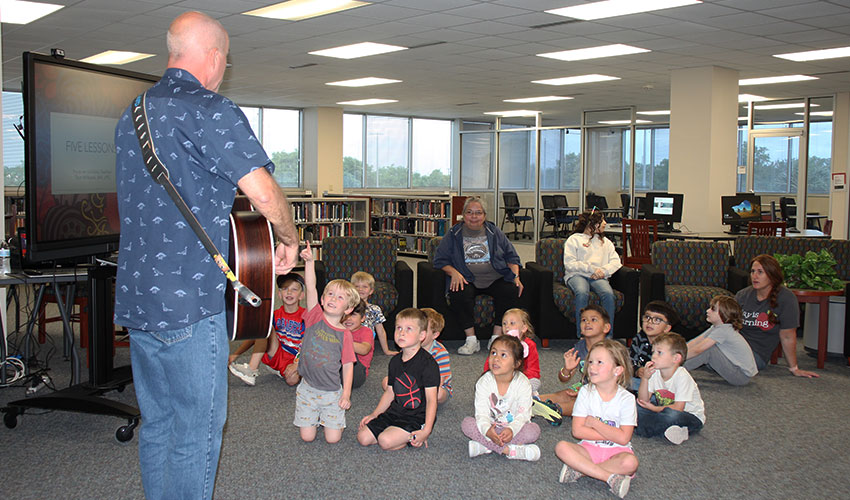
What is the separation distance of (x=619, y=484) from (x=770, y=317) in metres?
2.68

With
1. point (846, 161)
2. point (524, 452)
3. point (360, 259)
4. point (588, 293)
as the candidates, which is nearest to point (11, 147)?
point (360, 259)

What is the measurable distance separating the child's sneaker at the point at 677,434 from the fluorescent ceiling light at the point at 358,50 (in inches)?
227

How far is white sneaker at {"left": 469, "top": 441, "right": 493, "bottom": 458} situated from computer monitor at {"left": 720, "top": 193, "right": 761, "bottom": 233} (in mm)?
6644

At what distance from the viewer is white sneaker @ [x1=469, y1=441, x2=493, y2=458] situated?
353cm

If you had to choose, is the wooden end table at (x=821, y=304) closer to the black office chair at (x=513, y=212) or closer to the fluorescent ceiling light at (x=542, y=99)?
the fluorescent ceiling light at (x=542, y=99)

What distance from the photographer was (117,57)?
927 centimetres

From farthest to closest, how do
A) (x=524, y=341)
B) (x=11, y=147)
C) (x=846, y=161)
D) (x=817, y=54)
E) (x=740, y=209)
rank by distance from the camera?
(x=846, y=161) < (x=11, y=147) < (x=740, y=209) < (x=817, y=54) < (x=524, y=341)

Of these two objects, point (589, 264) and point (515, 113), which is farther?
point (515, 113)

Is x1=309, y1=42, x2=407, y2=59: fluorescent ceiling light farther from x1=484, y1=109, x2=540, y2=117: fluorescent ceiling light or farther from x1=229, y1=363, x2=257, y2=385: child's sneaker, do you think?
x1=484, y1=109, x2=540, y2=117: fluorescent ceiling light

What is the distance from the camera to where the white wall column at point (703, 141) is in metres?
9.59

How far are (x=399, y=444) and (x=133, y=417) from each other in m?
1.34

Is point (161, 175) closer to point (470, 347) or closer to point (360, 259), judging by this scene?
point (470, 347)

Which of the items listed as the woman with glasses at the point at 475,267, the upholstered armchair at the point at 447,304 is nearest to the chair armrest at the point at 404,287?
the upholstered armchair at the point at 447,304

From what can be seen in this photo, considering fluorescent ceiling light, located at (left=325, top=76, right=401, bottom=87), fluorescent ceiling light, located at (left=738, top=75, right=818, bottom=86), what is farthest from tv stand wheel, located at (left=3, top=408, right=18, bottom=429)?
fluorescent ceiling light, located at (left=738, top=75, right=818, bottom=86)
